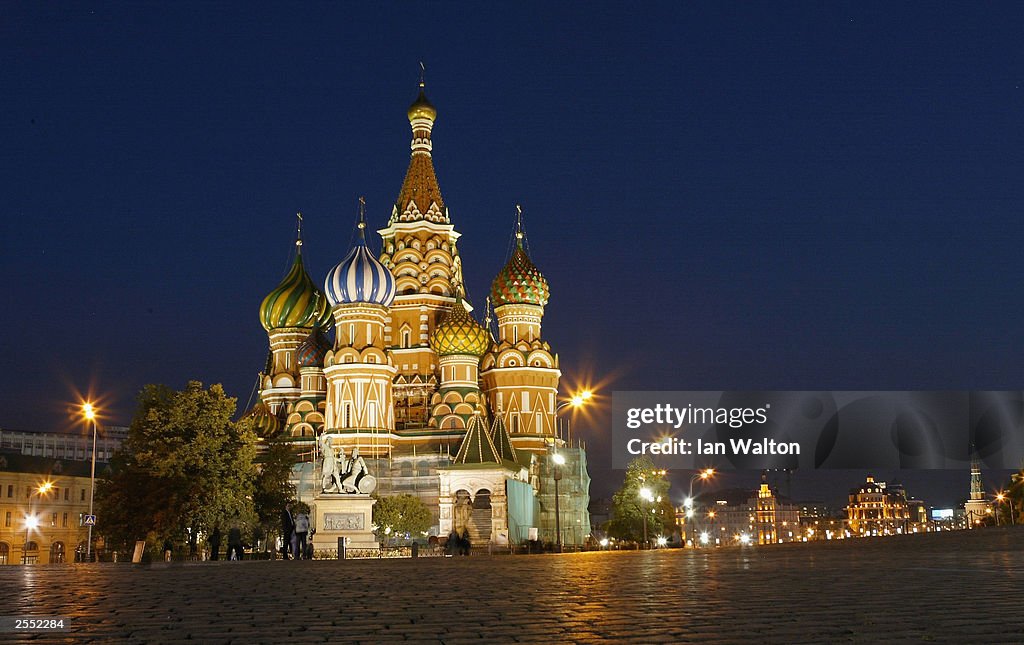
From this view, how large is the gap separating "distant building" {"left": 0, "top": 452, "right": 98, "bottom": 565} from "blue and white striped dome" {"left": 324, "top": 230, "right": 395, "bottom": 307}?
27145 mm

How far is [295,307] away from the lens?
3541 inches

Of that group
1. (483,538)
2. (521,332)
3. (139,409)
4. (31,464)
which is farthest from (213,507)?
(31,464)

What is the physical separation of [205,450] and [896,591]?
110 ft

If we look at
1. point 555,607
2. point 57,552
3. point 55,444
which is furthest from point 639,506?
point 55,444

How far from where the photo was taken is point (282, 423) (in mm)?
85562

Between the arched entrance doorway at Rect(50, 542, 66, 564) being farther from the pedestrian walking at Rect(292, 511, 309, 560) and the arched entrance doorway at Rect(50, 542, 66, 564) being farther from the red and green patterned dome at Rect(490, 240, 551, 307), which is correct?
the pedestrian walking at Rect(292, 511, 309, 560)

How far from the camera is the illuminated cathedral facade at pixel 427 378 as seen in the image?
69.5 meters

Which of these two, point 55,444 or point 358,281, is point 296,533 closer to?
point 358,281

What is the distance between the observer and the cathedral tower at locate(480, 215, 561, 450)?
265ft

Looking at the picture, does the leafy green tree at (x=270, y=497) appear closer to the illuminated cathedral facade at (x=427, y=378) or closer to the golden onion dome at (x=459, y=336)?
the illuminated cathedral facade at (x=427, y=378)

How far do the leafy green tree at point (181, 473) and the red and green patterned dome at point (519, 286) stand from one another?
4166cm

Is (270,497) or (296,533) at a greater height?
(270,497)

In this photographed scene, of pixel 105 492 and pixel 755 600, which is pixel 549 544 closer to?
pixel 105 492

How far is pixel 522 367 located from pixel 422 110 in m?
25.0
